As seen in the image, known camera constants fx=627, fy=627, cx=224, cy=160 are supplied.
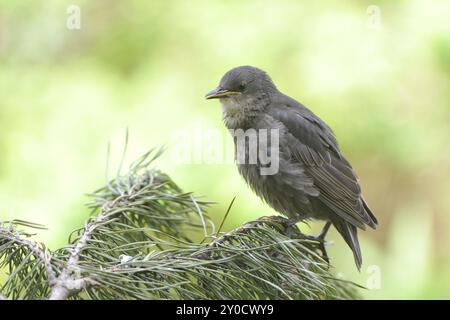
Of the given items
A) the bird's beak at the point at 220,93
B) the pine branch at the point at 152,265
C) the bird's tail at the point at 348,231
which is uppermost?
the bird's beak at the point at 220,93

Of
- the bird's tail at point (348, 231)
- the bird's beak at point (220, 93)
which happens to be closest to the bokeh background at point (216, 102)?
the bird's beak at point (220, 93)

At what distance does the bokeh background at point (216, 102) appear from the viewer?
11.0ft

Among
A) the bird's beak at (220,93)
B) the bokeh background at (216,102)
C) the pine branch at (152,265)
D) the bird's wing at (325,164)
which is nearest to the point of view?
the pine branch at (152,265)

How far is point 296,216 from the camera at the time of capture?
2893mm

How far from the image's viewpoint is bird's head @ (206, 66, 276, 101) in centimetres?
329

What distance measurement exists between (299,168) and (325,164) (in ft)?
0.47

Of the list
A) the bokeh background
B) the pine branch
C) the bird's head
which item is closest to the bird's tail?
the bokeh background

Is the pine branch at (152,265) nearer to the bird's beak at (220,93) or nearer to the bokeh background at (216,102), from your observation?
the bird's beak at (220,93)

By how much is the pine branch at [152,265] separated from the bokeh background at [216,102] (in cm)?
140

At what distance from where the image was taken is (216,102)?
140 inches

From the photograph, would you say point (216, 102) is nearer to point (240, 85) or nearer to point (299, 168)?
point (240, 85)

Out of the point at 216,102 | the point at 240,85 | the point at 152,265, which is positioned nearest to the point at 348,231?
the point at 240,85

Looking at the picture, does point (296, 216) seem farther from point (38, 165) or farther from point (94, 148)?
point (38, 165)
